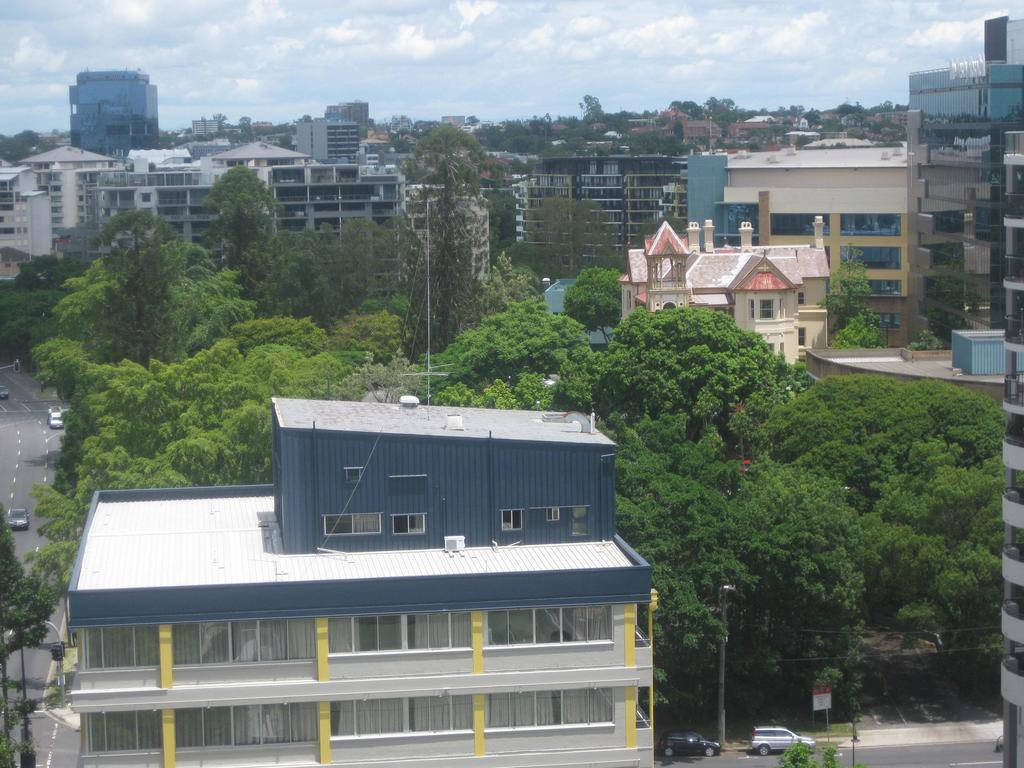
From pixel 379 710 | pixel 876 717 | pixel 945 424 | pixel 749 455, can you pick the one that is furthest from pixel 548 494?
pixel 749 455

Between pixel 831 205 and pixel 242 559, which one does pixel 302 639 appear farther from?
pixel 831 205

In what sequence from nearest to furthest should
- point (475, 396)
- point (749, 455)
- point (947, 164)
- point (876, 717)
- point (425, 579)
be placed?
point (425, 579) → point (876, 717) → point (749, 455) → point (475, 396) → point (947, 164)

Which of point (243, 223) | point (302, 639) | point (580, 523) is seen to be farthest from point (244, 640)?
point (243, 223)

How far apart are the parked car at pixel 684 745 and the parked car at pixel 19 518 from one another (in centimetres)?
5241

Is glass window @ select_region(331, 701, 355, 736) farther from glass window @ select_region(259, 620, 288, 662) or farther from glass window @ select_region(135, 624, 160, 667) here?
A: glass window @ select_region(135, 624, 160, 667)

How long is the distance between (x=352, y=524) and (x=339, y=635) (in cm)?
393

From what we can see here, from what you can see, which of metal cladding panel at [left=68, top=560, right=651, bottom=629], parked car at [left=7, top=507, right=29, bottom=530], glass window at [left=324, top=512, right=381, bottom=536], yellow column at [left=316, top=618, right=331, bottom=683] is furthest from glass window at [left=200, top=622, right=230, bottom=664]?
parked car at [left=7, top=507, right=29, bottom=530]

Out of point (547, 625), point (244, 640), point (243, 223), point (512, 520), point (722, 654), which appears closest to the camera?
point (244, 640)

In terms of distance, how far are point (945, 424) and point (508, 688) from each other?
3362 centimetres

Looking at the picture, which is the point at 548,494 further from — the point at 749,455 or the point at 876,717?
the point at 749,455

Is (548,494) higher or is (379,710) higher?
(548,494)

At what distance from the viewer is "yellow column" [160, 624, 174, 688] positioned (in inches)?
1329

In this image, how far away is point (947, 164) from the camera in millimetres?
100625

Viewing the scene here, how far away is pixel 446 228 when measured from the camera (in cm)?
11162
